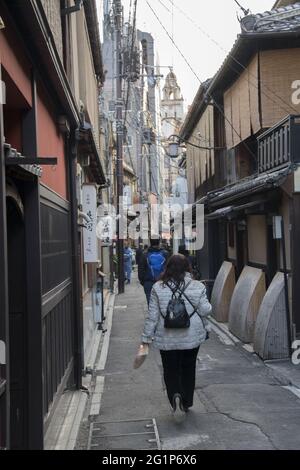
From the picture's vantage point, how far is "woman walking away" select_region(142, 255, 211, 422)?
6879 mm

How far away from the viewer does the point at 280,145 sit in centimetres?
1108

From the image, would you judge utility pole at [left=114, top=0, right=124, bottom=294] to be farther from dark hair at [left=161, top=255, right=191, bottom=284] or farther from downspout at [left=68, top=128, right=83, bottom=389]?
dark hair at [left=161, top=255, right=191, bottom=284]

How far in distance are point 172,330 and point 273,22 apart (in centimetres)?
907

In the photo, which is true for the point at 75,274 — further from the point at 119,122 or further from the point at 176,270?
the point at 119,122

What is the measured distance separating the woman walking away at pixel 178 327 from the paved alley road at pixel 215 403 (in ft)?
1.24

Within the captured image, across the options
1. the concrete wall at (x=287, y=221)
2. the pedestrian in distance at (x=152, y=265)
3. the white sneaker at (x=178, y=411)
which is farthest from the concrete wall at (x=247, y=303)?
the white sneaker at (x=178, y=411)

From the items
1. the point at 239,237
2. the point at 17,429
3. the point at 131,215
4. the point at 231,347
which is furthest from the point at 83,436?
the point at 131,215

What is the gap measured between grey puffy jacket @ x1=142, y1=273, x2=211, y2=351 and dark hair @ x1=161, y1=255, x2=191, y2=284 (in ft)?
0.38

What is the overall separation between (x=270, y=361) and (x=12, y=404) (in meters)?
5.98

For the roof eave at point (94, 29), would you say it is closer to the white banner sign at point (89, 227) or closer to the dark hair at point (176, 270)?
the white banner sign at point (89, 227)

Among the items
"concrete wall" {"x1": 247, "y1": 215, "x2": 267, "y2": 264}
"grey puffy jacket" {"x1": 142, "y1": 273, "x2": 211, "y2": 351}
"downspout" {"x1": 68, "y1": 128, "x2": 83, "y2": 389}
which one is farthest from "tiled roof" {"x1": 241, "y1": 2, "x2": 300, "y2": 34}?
"grey puffy jacket" {"x1": 142, "y1": 273, "x2": 211, "y2": 351}

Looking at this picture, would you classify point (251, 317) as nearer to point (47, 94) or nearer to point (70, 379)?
point (70, 379)

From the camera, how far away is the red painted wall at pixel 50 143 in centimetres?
629
